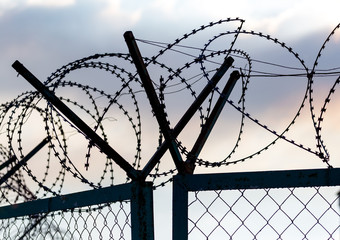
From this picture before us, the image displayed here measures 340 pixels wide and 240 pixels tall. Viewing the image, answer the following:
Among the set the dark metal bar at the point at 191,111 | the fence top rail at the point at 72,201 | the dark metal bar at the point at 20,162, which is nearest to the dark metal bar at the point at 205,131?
the dark metal bar at the point at 191,111

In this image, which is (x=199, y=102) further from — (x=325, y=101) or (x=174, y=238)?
(x=174, y=238)

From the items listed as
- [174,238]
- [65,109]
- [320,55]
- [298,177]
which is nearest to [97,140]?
[65,109]

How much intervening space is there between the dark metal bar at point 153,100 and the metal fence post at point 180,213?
26 cm

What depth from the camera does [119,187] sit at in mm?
5766

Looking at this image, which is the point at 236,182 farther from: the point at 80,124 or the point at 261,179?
the point at 80,124

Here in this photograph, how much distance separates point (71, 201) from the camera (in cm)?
636

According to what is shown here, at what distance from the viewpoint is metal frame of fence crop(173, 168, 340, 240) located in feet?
16.6

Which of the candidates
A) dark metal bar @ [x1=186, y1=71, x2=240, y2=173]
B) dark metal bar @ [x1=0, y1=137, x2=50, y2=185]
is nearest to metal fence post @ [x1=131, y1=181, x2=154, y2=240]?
dark metal bar @ [x1=186, y1=71, x2=240, y2=173]

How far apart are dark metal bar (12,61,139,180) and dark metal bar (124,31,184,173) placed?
32 centimetres

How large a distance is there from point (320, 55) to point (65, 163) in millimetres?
2445

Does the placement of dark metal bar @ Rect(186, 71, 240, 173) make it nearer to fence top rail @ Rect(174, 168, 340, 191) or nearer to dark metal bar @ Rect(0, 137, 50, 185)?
fence top rail @ Rect(174, 168, 340, 191)

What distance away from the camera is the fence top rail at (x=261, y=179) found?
507cm

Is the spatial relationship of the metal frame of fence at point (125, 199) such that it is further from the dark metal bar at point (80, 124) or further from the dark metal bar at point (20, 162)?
the dark metal bar at point (20, 162)

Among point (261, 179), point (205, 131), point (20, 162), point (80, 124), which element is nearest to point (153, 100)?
point (80, 124)
